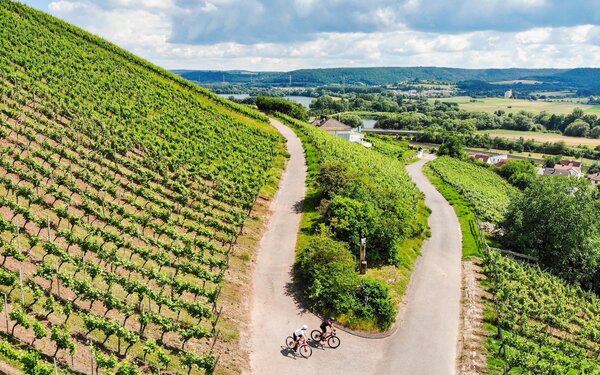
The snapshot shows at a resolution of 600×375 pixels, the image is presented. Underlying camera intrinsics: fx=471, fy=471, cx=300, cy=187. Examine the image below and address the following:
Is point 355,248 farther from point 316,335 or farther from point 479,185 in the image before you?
point 479,185

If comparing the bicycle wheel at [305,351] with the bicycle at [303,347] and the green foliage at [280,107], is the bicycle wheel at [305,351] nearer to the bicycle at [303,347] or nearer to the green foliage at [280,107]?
the bicycle at [303,347]

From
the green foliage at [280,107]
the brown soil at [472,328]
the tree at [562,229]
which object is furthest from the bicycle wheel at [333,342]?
the green foliage at [280,107]

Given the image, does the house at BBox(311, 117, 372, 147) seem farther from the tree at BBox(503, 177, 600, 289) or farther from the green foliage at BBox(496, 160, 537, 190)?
the tree at BBox(503, 177, 600, 289)

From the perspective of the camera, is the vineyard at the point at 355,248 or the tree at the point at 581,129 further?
the tree at the point at 581,129

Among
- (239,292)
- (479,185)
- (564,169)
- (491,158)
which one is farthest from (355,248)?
(491,158)

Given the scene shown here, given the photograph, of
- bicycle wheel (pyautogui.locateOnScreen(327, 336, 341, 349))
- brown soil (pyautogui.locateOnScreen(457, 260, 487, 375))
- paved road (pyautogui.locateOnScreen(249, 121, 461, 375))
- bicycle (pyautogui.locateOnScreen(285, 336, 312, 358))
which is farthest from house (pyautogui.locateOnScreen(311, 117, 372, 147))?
bicycle (pyautogui.locateOnScreen(285, 336, 312, 358))
